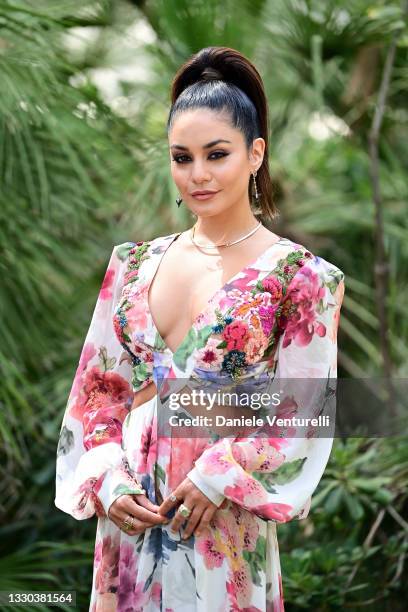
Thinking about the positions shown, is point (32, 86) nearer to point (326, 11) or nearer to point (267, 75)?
point (326, 11)

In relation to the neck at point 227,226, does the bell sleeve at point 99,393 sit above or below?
below

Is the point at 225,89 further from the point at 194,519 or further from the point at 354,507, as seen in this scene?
the point at 354,507

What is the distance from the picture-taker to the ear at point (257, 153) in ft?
4.45

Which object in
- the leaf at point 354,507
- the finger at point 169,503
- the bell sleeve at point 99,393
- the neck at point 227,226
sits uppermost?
the neck at point 227,226

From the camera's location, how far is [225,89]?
1327 millimetres

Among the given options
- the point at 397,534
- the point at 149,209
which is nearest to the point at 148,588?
the point at 397,534

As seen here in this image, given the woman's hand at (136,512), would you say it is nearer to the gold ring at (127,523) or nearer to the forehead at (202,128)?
the gold ring at (127,523)

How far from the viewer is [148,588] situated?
129cm

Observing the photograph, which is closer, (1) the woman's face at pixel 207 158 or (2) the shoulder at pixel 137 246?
(1) the woman's face at pixel 207 158

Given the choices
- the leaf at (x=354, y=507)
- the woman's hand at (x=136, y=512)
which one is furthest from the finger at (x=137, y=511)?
the leaf at (x=354, y=507)

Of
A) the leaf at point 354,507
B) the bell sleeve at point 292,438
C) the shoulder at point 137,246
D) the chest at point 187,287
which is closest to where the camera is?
the bell sleeve at point 292,438

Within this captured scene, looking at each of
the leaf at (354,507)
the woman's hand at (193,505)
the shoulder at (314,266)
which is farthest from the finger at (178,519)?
the leaf at (354,507)

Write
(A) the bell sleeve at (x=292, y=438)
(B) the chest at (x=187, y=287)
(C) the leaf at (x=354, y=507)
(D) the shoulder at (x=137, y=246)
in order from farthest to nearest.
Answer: (C) the leaf at (x=354, y=507) → (D) the shoulder at (x=137, y=246) → (B) the chest at (x=187, y=287) → (A) the bell sleeve at (x=292, y=438)

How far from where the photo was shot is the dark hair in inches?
51.7
